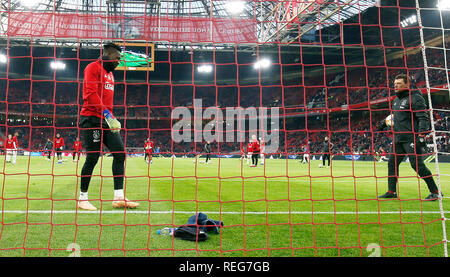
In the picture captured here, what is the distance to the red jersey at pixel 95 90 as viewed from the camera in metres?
4.26

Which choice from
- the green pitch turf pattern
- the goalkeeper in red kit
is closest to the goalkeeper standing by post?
the green pitch turf pattern

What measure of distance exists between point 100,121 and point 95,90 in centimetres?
45

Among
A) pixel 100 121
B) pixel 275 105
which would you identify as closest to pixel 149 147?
pixel 100 121

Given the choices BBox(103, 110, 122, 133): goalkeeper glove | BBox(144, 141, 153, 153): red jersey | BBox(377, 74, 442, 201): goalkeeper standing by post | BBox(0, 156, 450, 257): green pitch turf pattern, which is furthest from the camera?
BBox(144, 141, 153, 153): red jersey

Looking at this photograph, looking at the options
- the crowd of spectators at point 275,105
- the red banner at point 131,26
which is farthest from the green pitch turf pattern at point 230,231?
the crowd of spectators at point 275,105

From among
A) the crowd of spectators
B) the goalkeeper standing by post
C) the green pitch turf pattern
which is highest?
the crowd of spectators

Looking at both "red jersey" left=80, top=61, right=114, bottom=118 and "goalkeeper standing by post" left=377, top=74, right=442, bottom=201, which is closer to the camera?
"red jersey" left=80, top=61, right=114, bottom=118

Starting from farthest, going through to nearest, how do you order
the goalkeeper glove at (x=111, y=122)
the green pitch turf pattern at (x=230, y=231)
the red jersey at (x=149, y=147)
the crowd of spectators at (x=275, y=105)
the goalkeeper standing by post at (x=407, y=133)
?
the crowd of spectators at (x=275, y=105) < the red jersey at (x=149, y=147) < the goalkeeper standing by post at (x=407, y=133) < the goalkeeper glove at (x=111, y=122) < the green pitch turf pattern at (x=230, y=231)

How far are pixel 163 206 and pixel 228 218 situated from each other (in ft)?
4.30

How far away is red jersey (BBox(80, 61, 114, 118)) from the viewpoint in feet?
14.0

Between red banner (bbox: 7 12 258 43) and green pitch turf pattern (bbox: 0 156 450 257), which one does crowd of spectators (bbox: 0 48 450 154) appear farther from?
green pitch turf pattern (bbox: 0 156 450 257)

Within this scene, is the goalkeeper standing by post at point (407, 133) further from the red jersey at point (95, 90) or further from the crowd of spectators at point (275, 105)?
the crowd of spectators at point (275, 105)

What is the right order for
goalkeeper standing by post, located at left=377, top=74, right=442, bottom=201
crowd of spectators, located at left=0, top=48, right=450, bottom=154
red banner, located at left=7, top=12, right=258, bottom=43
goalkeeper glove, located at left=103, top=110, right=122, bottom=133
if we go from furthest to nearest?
1. crowd of spectators, located at left=0, top=48, right=450, bottom=154
2. red banner, located at left=7, top=12, right=258, bottom=43
3. goalkeeper standing by post, located at left=377, top=74, right=442, bottom=201
4. goalkeeper glove, located at left=103, top=110, right=122, bottom=133

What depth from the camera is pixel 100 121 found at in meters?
4.40
